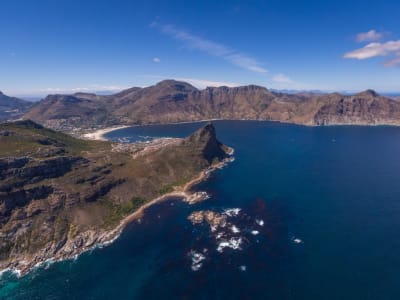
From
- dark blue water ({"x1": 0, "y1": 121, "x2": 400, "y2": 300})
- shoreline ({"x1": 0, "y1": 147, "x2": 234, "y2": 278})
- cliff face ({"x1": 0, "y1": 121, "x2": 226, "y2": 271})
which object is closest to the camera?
dark blue water ({"x1": 0, "y1": 121, "x2": 400, "y2": 300})

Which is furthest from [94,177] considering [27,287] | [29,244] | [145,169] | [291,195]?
[291,195]

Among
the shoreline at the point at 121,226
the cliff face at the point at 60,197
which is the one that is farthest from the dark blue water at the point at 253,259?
the cliff face at the point at 60,197

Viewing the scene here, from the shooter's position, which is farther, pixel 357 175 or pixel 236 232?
pixel 357 175

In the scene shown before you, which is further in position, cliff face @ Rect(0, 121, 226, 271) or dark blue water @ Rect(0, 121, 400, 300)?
cliff face @ Rect(0, 121, 226, 271)

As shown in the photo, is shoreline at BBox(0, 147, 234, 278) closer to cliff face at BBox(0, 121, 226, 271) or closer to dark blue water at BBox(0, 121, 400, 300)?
cliff face at BBox(0, 121, 226, 271)

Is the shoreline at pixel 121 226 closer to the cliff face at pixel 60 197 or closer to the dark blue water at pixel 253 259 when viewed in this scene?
the cliff face at pixel 60 197

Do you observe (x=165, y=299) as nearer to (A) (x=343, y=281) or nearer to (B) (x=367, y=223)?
(A) (x=343, y=281)

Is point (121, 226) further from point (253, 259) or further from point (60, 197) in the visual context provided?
point (253, 259)

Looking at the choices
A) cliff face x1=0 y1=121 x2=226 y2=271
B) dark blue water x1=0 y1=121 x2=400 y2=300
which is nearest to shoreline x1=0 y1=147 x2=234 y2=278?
cliff face x1=0 y1=121 x2=226 y2=271
